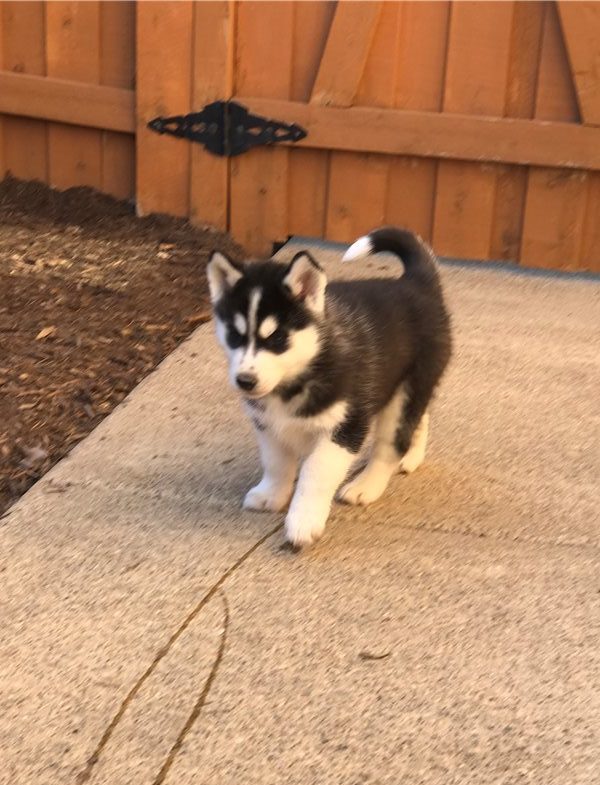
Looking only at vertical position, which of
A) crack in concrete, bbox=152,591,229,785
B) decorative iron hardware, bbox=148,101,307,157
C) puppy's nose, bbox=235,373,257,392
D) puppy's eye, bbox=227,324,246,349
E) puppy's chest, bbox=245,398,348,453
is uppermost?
decorative iron hardware, bbox=148,101,307,157

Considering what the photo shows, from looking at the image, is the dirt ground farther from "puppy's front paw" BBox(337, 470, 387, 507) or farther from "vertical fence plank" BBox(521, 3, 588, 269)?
"vertical fence plank" BBox(521, 3, 588, 269)

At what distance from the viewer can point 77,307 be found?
6066 millimetres

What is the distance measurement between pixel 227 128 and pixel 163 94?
18.5 inches

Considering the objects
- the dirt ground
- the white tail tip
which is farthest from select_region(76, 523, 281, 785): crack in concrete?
the white tail tip

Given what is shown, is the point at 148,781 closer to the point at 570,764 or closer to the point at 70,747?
the point at 70,747

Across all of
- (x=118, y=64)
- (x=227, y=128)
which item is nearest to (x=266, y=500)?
(x=227, y=128)

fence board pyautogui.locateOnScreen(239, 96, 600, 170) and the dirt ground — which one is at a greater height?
fence board pyautogui.locateOnScreen(239, 96, 600, 170)

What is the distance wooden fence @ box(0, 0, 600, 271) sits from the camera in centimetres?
682

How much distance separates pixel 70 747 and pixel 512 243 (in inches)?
198

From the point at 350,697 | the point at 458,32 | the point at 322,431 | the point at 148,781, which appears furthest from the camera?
the point at 458,32

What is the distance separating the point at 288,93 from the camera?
722 cm

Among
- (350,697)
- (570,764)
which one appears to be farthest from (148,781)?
(570,764)

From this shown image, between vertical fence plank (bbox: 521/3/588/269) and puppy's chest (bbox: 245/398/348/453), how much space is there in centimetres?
354

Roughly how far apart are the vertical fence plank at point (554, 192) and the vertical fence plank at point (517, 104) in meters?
0.05
